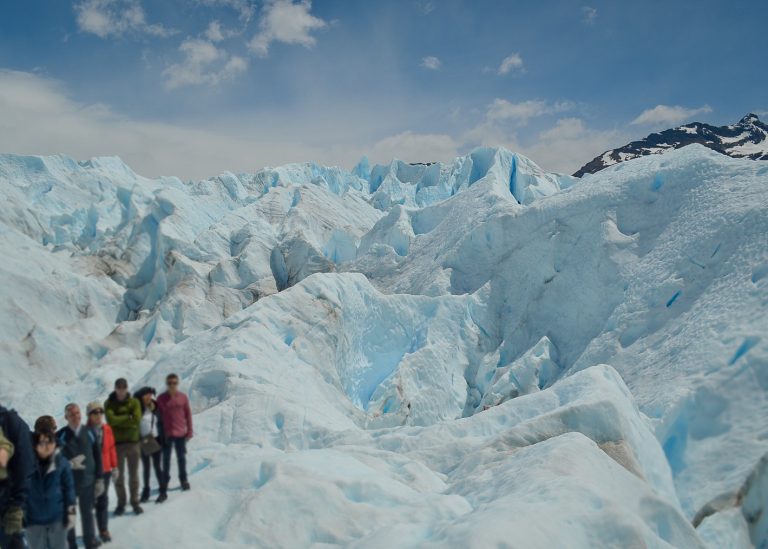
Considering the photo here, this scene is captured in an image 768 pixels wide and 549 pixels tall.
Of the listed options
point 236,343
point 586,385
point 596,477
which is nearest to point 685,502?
point 586,385

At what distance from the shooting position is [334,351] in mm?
15305

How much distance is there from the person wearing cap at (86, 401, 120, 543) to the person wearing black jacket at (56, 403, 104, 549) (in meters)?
0.05

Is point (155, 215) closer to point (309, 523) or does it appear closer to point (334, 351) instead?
point (334, 351)

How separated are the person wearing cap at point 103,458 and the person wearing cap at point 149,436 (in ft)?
2.00

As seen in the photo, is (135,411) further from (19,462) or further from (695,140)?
(695,140)

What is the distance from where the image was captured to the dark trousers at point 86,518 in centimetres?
448

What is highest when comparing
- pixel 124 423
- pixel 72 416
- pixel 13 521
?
pixel 72 416

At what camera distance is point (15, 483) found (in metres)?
3.96

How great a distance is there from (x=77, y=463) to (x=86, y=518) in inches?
18.0

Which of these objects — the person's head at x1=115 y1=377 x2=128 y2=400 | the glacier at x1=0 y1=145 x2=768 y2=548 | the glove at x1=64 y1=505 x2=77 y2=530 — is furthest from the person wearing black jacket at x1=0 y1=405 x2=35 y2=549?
the person's head at x1=115 y1=377 x2=128 y2=400

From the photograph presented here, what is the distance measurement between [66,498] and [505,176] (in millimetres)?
34458

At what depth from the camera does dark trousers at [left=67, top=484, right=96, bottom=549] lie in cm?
448

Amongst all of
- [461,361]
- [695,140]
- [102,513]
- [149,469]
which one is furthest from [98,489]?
[695,140]

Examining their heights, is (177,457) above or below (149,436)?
below
